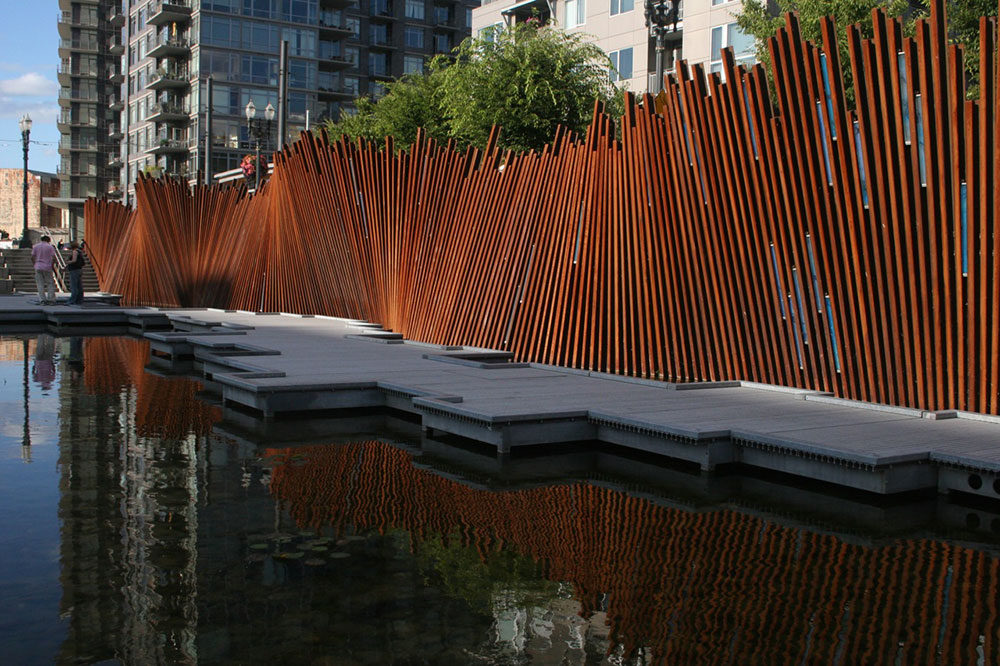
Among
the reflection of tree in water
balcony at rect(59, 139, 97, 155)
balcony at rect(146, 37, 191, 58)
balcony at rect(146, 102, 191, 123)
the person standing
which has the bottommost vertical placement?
the reflection of tree in water

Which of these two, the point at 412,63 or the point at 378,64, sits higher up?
the point at 412,63

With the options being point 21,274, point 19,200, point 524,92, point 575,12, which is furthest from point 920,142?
point 19,200

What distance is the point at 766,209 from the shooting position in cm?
914

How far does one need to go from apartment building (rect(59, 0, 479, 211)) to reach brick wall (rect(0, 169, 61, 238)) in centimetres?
→ 244

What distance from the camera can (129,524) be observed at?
5.48 m

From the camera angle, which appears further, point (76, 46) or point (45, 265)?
point (76, 46)

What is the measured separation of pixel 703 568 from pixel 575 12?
42.0 m

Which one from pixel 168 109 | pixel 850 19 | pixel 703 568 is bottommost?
pixel 703 568

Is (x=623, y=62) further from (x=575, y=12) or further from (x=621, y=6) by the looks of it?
(x=575, y=12)

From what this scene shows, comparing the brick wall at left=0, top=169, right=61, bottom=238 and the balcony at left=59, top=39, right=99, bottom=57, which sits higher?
the balcony at left=59, top=39, right=99, bottom=57

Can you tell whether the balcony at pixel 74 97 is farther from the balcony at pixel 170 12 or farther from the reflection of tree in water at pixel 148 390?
the reflection of tree in water at pixel 148 390

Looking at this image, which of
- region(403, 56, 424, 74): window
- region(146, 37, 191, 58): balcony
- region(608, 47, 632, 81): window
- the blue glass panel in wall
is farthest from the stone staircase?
region(403, 56, 424, 74): window

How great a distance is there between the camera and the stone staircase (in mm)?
31920

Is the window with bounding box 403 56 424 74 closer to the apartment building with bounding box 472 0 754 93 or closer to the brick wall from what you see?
the apartment building with bounding box 472 0 754 93
